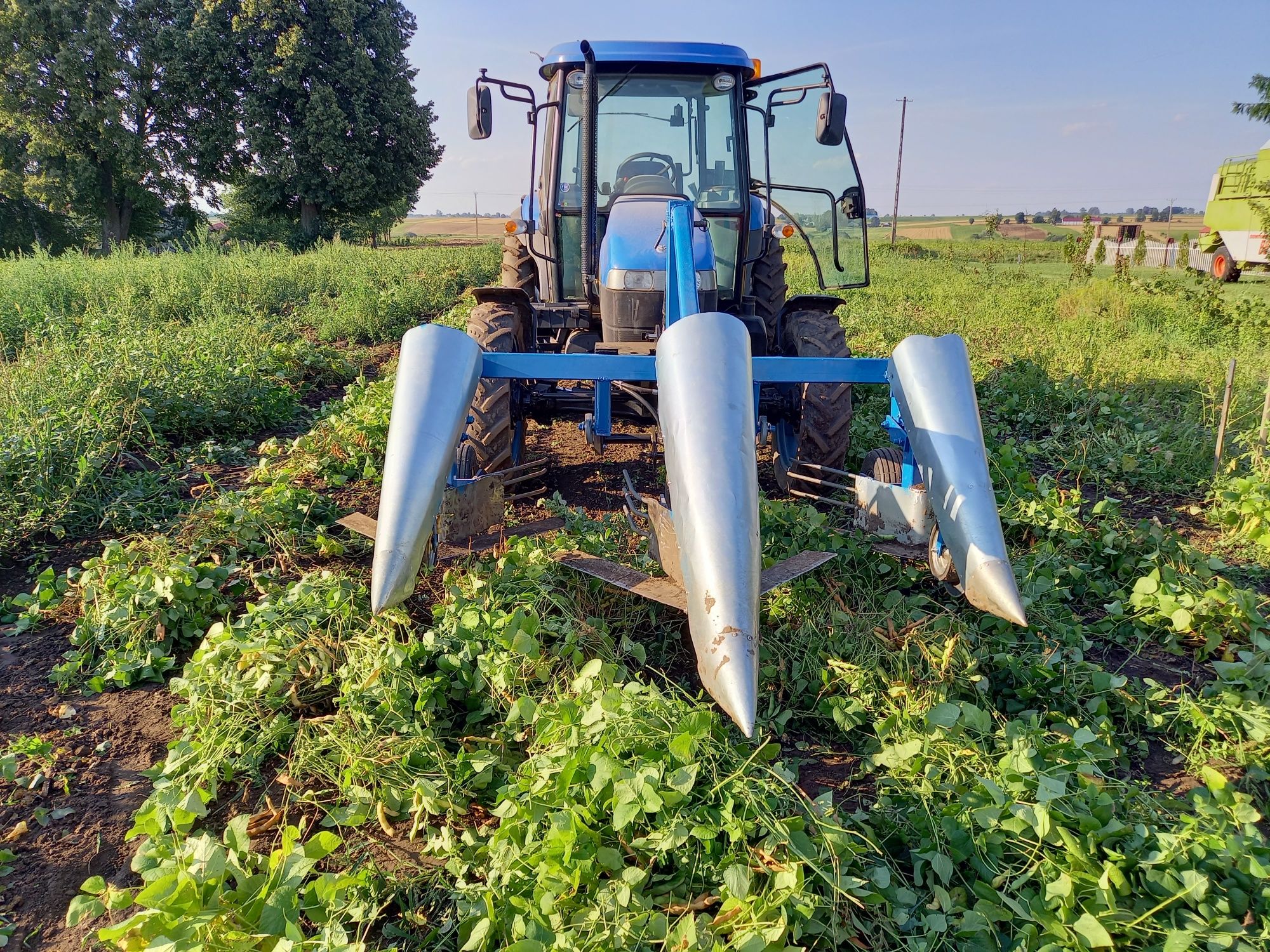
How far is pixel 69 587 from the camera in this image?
3525 millimetres

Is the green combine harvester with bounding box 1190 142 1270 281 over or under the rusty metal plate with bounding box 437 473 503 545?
A: over

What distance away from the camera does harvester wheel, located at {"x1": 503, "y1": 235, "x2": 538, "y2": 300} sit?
225 inches

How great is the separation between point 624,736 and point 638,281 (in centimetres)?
283

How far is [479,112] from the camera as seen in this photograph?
187 inches

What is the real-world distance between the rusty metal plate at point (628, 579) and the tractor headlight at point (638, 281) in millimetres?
1769

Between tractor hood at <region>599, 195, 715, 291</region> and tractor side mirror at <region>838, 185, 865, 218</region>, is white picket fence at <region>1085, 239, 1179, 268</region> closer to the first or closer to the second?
tractor side mirror at <region>838, 185, 865, 218</region>

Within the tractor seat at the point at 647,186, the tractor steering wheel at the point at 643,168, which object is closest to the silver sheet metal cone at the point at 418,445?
the tractor seat at the point at 647,186

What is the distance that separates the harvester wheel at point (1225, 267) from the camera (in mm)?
18625

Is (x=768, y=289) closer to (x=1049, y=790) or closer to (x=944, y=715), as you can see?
(x=944, y=715)

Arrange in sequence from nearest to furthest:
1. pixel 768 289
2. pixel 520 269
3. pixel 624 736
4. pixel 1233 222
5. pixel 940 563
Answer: pixel 624 736
pixel 940 563
pixel 768 289
pixel 520 269
pixel 1233 222

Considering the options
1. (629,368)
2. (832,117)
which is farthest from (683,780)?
(832,117)

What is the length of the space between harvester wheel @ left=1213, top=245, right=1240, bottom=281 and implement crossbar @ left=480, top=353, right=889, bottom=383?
20.1 metres

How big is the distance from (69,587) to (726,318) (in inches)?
125

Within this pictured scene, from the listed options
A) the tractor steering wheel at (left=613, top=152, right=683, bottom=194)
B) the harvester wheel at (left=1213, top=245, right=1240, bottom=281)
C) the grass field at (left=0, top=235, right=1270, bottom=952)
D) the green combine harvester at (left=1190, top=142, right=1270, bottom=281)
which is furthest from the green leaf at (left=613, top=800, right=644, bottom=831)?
the harvester wheel at (left=1213, top=245, right=1240, bottom=281)
